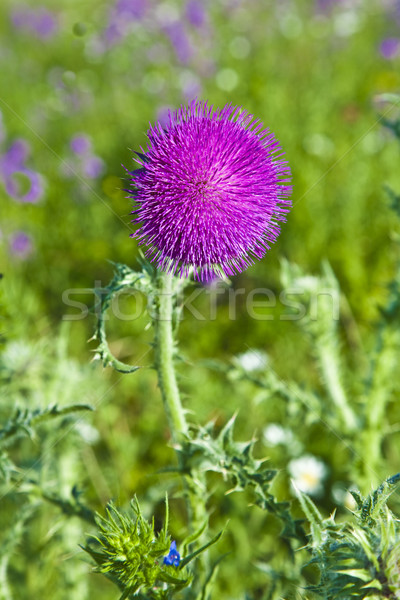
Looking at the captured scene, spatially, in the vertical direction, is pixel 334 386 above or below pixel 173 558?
above

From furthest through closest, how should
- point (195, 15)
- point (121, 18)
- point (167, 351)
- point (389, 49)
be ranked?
point (195, 15) → point (121, 18) → point (389, 49) → point (167, 351)

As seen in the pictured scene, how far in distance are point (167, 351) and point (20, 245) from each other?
3.02 meters

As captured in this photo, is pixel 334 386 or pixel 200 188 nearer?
pixel 200 188

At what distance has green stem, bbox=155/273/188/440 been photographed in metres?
2.05

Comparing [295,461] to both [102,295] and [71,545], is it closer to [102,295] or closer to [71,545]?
[71,545]

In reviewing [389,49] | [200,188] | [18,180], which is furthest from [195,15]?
[200,188]

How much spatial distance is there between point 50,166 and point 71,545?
4.51 meters

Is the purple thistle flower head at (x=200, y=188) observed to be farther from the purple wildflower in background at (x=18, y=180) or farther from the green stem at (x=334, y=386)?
the purple wildflower in background at (x=18, y=180)

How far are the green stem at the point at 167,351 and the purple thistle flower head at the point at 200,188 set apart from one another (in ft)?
0.30

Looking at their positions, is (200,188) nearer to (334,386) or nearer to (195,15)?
(334,386)

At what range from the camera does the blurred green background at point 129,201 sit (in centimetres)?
354

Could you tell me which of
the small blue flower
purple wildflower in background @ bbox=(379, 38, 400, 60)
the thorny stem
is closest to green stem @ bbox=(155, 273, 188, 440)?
the thorny stem

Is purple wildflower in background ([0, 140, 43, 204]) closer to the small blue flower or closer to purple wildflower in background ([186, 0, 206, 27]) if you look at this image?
the small blue flower

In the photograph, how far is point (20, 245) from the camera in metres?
4.60
